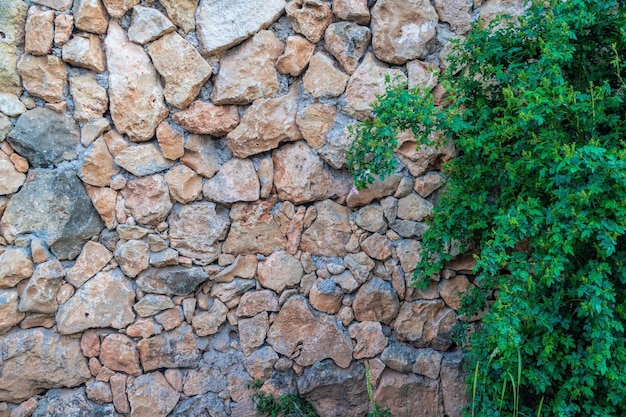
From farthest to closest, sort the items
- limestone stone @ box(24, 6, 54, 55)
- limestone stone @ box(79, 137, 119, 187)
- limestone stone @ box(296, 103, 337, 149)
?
limestone stone @ box(296, 103, 337, 149) < limestone stone @ box(79, 137, 119, 187) < limestone stone @ box(24, 6, 54, 55)

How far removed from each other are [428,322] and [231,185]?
3.70 ft

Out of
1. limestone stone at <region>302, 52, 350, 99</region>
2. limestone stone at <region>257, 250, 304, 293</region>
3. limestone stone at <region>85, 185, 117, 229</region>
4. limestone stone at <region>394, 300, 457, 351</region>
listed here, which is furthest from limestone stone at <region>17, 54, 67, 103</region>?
limestone stone at <region>394, 300, 457, 351</region>

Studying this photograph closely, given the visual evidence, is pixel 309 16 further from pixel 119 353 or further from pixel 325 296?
pixel 119 353

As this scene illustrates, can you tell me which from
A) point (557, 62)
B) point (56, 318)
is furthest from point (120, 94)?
point (557, 62)

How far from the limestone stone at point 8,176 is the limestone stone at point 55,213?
3 centimetres

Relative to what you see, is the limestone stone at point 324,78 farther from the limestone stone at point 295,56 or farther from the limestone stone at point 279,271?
the limestone stone at point 279,271

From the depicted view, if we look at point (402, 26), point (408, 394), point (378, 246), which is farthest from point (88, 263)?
point (402, 26)

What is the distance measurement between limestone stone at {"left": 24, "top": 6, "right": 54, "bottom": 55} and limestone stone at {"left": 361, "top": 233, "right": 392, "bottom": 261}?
1655mm

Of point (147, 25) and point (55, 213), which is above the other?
point (147, 25)

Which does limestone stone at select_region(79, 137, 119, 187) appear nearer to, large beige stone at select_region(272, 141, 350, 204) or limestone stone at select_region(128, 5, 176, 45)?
limestone stone at select_region(128, 5, 176, 45)

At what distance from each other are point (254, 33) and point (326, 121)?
0.51m

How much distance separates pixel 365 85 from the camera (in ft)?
8.32

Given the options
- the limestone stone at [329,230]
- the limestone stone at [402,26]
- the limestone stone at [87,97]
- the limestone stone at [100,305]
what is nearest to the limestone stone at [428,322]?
the limestone stone at [329,230]

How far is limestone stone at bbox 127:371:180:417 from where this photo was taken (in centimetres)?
255
